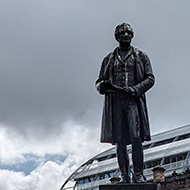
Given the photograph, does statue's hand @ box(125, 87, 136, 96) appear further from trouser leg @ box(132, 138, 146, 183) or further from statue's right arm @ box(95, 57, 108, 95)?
trouser leg @ box(132, 138, 146, 183)

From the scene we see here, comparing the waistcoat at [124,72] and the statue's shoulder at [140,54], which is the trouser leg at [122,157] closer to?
the waistcoat at [124,72]

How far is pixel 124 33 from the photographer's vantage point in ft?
34.9

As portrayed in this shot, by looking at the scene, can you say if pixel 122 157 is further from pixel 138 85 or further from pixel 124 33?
pixel 124 33

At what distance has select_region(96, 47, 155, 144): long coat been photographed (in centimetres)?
1026

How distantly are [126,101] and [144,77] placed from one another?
68 centimetres

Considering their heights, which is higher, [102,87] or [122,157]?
[102,87]

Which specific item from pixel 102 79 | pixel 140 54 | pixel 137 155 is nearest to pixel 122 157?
pixel 137 155

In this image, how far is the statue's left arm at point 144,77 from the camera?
1025 centimetres

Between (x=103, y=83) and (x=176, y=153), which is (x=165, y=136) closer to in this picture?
(x=176, y=153)

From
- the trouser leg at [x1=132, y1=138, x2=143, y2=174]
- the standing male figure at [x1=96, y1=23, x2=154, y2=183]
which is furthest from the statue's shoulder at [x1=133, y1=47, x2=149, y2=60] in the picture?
the trouser leg at [x1=132, y1=138, x2=143, y2=174]

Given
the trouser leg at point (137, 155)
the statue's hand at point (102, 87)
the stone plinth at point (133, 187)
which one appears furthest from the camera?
the statue's hand at point (102, 87)

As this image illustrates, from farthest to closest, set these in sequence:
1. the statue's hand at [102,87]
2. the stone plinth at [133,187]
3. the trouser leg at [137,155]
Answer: the statue's hand at [102,87], the trouser leg at [137,155], the stone plinth at [133,187]

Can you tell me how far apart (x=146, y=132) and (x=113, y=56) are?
1.89 m

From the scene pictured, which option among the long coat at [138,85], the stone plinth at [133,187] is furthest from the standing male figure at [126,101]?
the stone plinth at [133,187]
